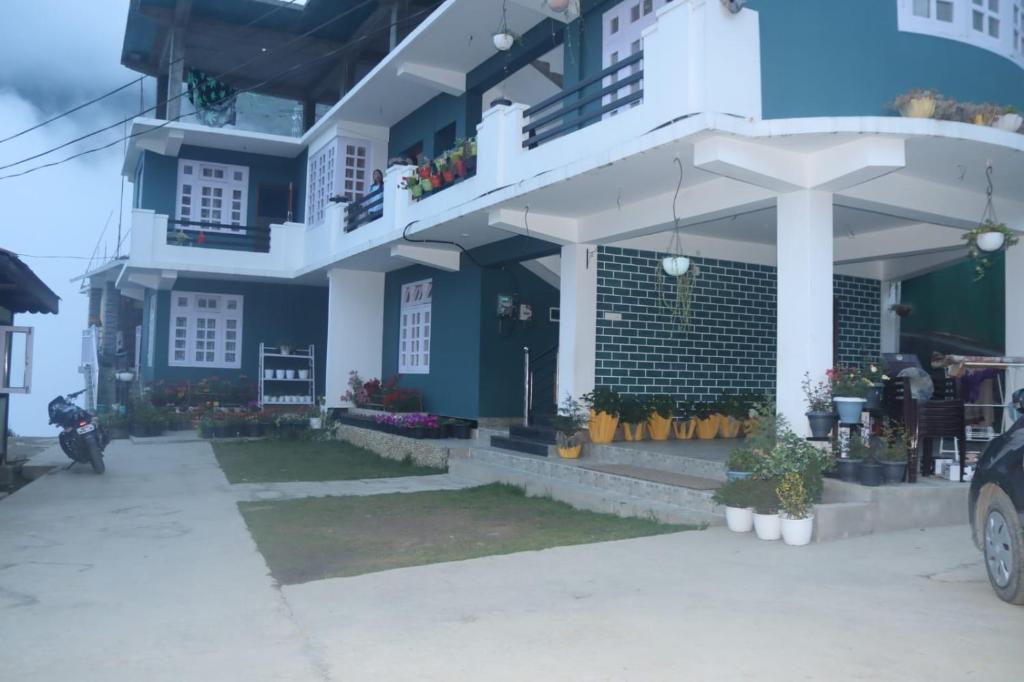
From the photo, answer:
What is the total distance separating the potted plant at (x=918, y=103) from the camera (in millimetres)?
7523

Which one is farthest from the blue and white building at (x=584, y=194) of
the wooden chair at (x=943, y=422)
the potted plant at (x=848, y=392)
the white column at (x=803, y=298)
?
the wooden chair at (x=943, y=422)

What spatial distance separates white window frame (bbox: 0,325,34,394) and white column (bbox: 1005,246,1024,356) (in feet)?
40.8

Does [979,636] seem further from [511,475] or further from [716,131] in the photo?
[511,475]

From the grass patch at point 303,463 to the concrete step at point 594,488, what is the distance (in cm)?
123

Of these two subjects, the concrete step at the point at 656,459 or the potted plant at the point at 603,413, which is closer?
the concrete step at the point at 656,459

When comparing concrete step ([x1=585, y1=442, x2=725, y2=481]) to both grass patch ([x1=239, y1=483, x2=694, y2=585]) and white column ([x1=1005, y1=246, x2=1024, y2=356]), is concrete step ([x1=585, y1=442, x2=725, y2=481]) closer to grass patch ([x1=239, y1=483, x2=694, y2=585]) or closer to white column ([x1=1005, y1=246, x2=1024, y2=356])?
grass patch ([x1=239, y1=483, x2=694, y2=585])

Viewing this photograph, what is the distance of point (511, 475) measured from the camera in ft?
33.9

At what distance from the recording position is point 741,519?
722 centimetres

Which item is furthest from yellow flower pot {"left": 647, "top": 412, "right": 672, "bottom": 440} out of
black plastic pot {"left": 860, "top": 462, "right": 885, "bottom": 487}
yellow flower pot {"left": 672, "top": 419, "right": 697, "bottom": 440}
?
black plastic pot {"left": 860, "top": 462, "right": 885, "bottom": 487}

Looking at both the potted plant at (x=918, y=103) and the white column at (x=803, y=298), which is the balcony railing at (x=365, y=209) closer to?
the white column at (x=803, y=298)

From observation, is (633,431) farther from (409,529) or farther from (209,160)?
(209,160)

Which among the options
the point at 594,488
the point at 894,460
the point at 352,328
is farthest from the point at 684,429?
the point at 352,328

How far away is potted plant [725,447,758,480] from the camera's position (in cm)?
741

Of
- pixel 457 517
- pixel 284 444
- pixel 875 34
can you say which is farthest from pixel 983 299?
pixel 284 444
